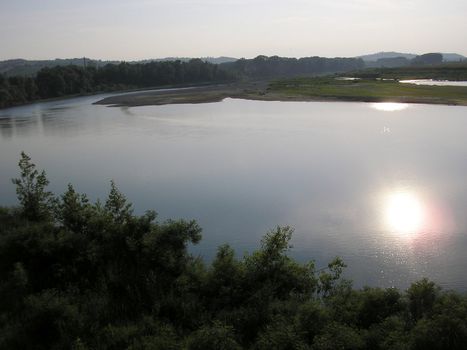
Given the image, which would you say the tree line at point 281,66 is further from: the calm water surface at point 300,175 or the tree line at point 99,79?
the calm water surface at point 300,175

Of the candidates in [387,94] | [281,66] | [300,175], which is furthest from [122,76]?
[300,175]

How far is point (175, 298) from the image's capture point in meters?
12.1

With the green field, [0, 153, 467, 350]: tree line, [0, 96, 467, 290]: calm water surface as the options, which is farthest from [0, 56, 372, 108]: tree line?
[0, 153, 467, 350]: tree line

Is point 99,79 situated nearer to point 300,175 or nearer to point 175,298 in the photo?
point 300,175

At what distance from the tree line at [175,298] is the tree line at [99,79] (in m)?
57.5

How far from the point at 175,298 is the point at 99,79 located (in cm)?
8578

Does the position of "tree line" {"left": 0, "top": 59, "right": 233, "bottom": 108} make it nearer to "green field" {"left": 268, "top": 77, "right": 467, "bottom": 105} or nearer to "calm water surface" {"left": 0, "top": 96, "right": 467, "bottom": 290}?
"calm water surface" {"left": 0, "top": 96, "right": 467, "bottom": 290}

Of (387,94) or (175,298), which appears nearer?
(175,298)

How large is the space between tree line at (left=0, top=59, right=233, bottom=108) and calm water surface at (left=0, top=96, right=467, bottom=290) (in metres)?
25.8

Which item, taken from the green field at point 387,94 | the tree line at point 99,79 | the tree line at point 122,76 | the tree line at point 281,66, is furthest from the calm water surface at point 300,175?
the tree line at point 281,66

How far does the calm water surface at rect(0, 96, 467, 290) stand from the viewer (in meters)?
15.4

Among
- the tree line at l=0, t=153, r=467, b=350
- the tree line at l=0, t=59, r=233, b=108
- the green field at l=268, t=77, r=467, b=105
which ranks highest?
the tree line at l=0, t=59, r=233, b=108

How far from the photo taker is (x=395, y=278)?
13.3 metres

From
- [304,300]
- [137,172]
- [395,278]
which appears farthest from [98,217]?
[137,172]
